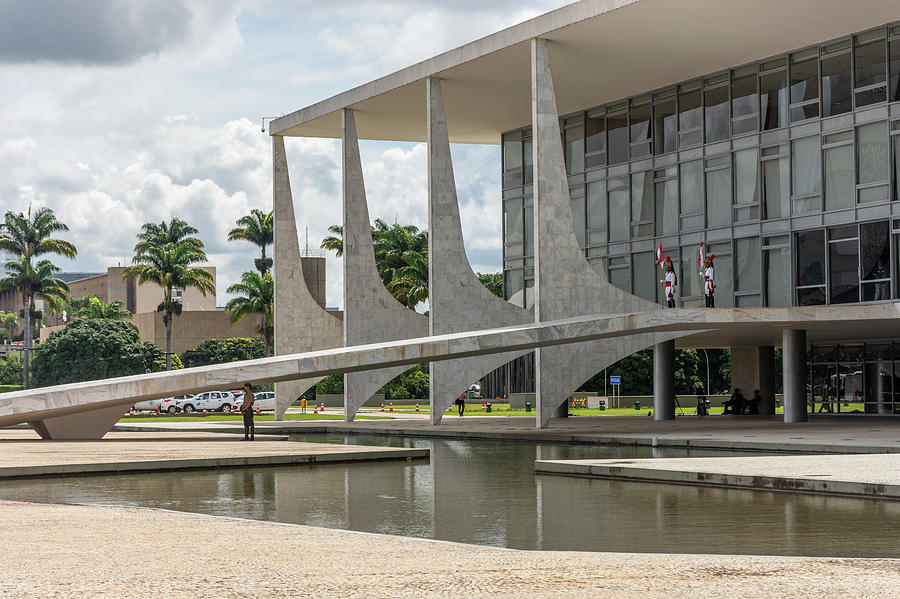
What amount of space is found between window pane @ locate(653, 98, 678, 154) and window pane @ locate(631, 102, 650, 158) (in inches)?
13.9

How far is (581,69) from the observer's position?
3400 cm

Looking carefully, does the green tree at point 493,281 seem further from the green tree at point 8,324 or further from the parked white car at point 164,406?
the green tree at point 8,324

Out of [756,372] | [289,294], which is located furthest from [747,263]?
[289,294]

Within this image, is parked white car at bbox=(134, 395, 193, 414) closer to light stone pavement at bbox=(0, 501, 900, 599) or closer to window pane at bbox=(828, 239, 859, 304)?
window pane at bbox=(828, 239, 859, 304)

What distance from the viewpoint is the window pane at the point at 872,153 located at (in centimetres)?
3009

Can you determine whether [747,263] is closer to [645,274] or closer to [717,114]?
[645,274]

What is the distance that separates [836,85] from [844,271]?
197 inches

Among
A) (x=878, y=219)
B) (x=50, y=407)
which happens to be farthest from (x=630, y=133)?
(x=50, y=407)

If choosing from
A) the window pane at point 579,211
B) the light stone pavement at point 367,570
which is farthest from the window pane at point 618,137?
the light stone pavement at point 367,570

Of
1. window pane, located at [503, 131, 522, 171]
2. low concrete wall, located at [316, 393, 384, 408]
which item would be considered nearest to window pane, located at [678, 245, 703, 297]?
window pane, located at [503, 131, 522, 171]

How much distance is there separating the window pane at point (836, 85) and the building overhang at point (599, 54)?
684 mm

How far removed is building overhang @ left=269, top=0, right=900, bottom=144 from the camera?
29109 millimetres

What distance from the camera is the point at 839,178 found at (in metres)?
31.2

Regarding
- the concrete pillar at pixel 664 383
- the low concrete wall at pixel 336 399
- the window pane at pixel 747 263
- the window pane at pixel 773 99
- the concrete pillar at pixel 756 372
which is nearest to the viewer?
the window pane at pixel 773 99
